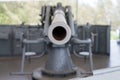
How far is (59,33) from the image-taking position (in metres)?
3.66

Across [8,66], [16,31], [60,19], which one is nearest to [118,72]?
[60,19]

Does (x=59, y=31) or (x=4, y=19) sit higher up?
(x=4, y=19)

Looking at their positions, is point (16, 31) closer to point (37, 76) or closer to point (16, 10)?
point (16, 10)

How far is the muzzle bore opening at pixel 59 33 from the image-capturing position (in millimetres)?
3526

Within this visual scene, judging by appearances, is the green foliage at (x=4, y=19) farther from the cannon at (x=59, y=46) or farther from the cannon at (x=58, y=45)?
the cannon at (x=59, y=46)

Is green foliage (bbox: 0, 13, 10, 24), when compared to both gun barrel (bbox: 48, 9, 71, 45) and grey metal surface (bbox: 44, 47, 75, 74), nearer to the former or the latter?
grey metal surface (bbox: 44, 47, 75, 74)

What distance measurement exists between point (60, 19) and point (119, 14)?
630 cm

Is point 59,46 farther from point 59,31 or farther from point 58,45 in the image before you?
point 59,31

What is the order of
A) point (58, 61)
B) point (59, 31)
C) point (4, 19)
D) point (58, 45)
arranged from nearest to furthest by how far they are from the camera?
point (59, 31) < point (58, 45) < point (58, 61) < point (4, 19)

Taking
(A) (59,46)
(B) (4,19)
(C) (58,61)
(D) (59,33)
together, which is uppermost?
(B) (4,19)

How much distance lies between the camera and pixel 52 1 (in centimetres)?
769

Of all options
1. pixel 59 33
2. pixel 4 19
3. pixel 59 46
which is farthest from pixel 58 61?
pixel 4 19

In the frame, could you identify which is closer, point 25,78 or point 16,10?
point 25,78

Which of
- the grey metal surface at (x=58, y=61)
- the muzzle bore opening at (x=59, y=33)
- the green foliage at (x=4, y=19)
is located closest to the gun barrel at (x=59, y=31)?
the muzzle bore opening at (x=59, y=33)
